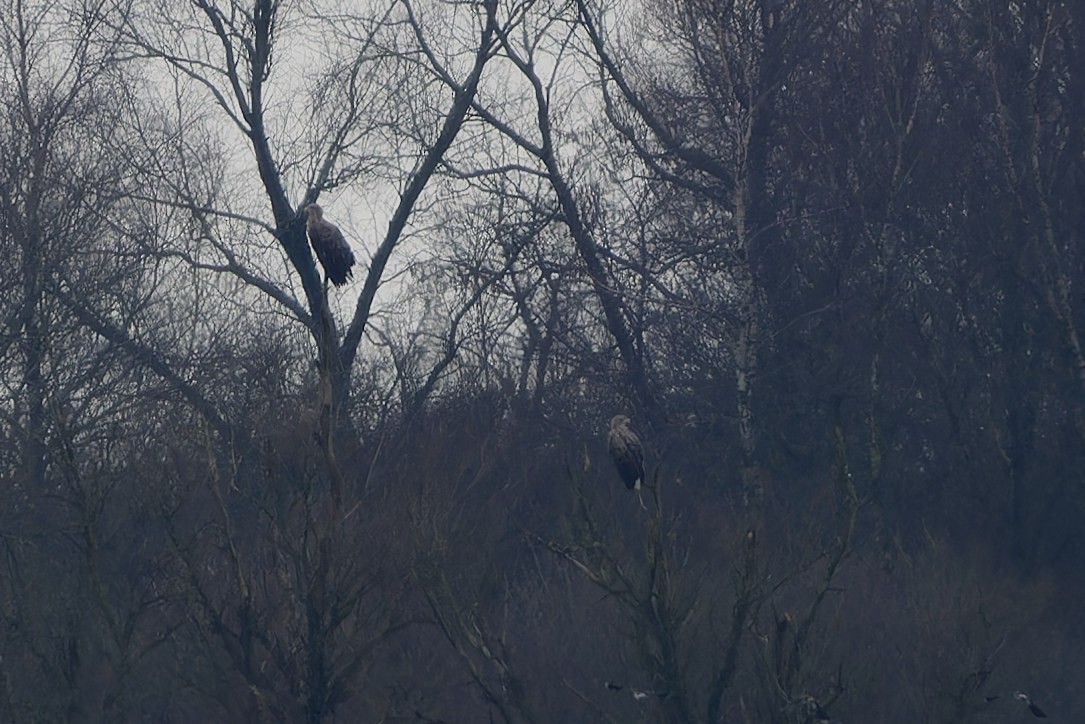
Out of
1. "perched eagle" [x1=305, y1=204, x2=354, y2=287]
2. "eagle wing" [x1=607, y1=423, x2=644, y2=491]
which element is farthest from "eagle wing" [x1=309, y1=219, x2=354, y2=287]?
"eagle wing" [x1=607, y1=423, x2=644, y2=491]

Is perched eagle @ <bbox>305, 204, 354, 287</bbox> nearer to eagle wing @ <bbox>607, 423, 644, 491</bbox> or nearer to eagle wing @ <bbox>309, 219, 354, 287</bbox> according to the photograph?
eagle wing @ <bbox>309, 219, 354, 287</bbox>

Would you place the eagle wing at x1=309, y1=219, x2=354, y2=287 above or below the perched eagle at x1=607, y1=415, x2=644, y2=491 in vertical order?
above

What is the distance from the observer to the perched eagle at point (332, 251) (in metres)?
7.90

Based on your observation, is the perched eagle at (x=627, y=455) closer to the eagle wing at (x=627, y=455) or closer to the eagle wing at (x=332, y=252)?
the eagle wing at (x=627, y=455)

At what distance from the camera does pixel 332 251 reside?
7.91 metres

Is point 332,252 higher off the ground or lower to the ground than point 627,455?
higher

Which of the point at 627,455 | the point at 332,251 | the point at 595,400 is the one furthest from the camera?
the point at 595,400

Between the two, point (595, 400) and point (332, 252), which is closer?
point (332, 252)

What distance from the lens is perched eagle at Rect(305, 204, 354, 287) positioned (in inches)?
311

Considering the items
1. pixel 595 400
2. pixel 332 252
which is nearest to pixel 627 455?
pixel 332 252

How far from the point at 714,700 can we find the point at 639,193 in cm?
1147

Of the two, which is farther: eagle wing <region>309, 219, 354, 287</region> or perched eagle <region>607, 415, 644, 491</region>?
perched eagle <region>607, 415, 644, 491</region>

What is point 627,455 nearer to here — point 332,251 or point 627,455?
point 627,455

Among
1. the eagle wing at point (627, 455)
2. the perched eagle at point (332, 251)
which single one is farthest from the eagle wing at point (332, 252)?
the eagle wing at point (627, 455)
